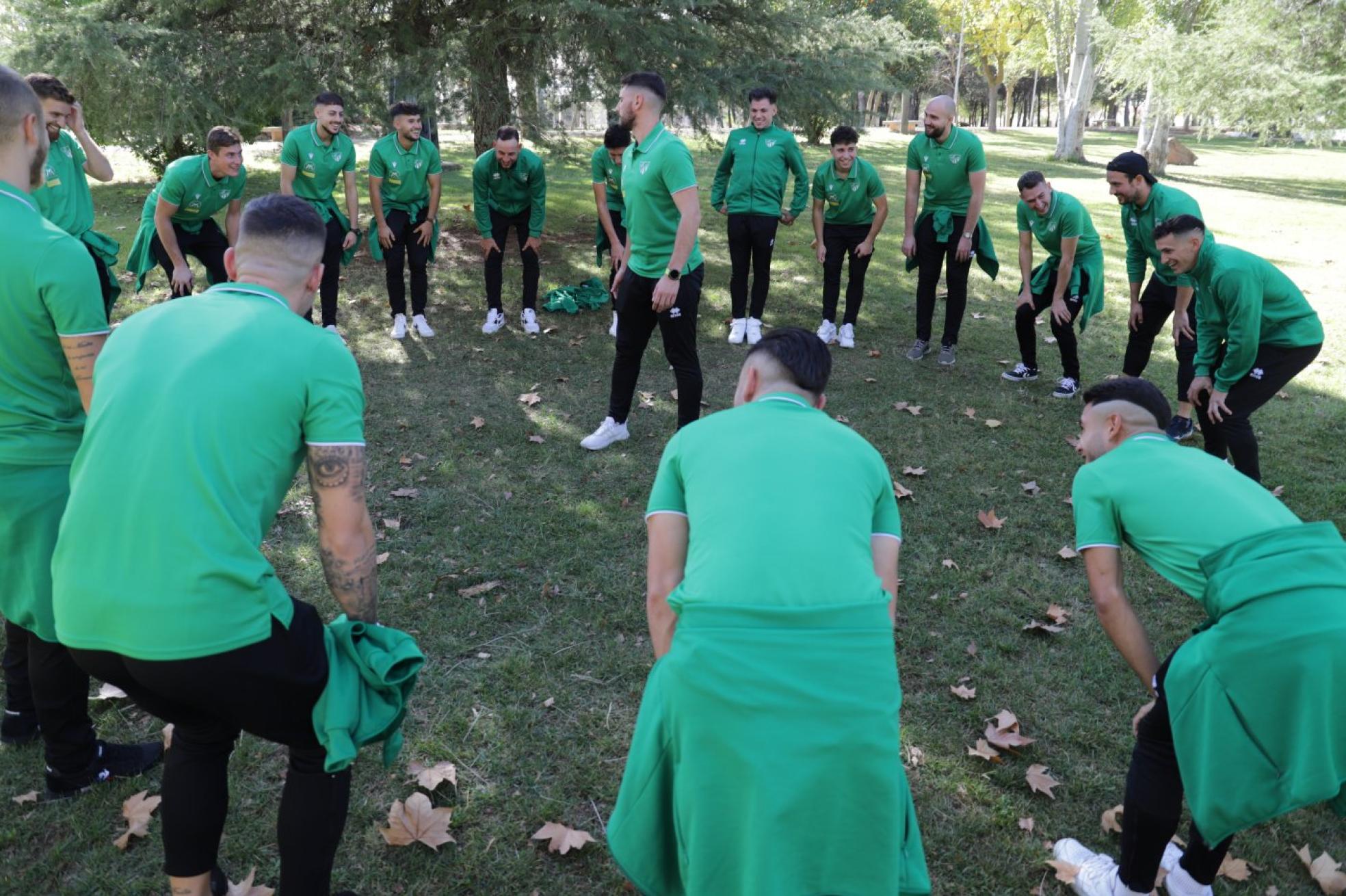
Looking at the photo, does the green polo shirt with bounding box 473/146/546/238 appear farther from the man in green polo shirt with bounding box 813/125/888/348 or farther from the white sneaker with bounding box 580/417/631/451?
the white sneaker with bounding box 580/417/631/451

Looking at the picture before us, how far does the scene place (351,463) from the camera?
2.29m

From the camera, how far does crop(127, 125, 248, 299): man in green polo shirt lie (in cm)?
714

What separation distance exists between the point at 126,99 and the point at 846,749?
11251mm

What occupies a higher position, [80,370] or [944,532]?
[80,370]

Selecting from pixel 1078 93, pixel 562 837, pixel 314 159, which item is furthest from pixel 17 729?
pixel 1078 93

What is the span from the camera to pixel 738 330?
9.43 m

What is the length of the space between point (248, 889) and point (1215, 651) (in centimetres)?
300

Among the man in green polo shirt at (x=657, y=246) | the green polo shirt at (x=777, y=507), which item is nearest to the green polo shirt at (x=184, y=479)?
the green polo shirt at (x=777, y=507)

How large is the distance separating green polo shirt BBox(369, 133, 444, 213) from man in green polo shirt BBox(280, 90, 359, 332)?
256mm

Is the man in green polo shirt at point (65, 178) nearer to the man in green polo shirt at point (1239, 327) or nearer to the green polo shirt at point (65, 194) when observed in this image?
the green polo shirt at point (65, 194)

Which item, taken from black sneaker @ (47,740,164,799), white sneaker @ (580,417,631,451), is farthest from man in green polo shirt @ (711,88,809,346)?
black sneaker @ (47,740,164,799)

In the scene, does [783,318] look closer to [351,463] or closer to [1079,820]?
[1079,820]

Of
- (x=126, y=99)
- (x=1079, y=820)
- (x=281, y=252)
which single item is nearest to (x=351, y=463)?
(x=281, y=252)

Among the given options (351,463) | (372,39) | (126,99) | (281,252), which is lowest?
(351,463)
